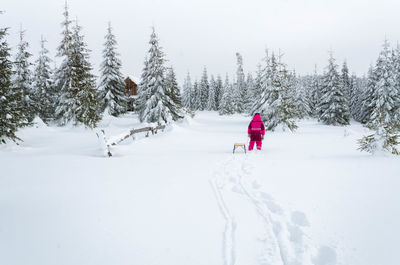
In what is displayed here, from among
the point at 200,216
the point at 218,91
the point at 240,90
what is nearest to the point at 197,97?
the point at 218,91

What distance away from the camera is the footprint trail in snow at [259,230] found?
313 centimetres

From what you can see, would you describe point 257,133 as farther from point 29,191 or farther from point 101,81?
point 101,81

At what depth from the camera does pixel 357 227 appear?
367 centimetres

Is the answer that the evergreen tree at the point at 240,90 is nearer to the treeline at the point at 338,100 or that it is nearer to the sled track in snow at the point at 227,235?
the treeline at the point at 338,100

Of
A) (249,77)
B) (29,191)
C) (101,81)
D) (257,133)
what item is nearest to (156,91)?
(101,81)

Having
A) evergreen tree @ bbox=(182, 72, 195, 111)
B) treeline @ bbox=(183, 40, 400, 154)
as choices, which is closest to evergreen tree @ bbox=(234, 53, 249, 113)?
treeline @ bbox=(183, 40, 400, 154)

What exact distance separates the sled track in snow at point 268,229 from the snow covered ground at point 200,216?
17 millimetres

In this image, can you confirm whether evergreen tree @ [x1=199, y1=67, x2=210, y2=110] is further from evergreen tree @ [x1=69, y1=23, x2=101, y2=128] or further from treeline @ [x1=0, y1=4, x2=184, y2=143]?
evergreen tree @ [x1=69, y1=23, x2=101, y2=128]

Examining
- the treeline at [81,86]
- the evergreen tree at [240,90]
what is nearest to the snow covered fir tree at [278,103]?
the treeline at [81,86]

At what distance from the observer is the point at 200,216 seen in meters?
4.29

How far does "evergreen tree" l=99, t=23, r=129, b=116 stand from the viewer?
92.4 ft

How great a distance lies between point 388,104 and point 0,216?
37099 millimetres

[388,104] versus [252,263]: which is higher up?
[388,104]

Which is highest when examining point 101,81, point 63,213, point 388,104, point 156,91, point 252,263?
point 101,81
